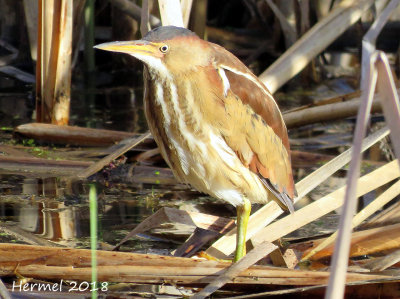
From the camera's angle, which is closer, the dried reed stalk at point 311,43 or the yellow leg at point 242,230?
the yellow leg at point 242,230

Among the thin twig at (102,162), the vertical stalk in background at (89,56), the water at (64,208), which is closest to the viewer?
the water at (64,208)

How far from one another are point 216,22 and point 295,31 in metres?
1.25

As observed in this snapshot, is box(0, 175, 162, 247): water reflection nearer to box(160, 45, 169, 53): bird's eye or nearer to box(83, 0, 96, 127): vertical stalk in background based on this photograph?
box(160, 45, 169, 53): bird's eye

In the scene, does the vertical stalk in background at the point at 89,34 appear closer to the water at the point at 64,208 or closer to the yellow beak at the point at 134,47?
the water at the point at 64,208

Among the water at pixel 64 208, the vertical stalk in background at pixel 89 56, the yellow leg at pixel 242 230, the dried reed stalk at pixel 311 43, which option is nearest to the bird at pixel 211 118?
the yellow leg at pixel 242 230

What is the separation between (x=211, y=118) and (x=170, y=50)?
0.25m

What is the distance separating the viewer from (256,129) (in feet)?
8.39

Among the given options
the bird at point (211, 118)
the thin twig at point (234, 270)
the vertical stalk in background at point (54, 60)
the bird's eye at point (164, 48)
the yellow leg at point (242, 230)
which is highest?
the vertical stalk in background at point (54, 60)

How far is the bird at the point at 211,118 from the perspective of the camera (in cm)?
233

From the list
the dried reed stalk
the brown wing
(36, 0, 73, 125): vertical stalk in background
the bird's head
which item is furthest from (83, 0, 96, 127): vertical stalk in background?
the bird's head

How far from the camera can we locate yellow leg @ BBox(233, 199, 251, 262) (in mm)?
2551

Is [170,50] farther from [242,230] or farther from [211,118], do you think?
[242,230]

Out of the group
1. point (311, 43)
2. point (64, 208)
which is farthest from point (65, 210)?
point (311, 43)

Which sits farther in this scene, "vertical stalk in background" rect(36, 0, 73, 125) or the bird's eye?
"vertical stalk in background" rect(36, 0, 73, 125)
